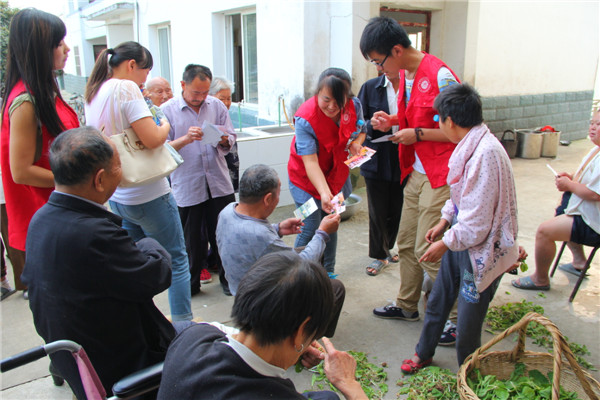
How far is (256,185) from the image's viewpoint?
2.27m

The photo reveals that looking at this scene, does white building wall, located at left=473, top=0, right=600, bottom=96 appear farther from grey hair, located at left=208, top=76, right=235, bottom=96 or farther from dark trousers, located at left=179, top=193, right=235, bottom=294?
dark trousers, located at left=179, top=193, right=235, bottom=294

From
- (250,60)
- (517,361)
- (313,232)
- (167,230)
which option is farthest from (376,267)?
(250,60)

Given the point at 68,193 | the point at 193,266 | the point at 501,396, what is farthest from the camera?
the point at 193,266

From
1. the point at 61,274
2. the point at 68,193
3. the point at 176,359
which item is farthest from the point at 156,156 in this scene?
the point at 176,359

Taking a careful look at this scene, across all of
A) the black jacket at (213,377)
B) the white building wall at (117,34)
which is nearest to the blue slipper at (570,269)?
the black jacket at (213,377)

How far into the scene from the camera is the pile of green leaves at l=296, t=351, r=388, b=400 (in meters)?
2.47

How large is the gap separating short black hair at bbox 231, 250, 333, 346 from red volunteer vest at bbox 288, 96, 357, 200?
77.6 inches

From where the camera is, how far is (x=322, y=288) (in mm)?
1258

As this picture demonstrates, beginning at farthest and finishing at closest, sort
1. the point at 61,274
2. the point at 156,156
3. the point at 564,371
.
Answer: the point at 156,156
the point at 564,371
the point at 61,274

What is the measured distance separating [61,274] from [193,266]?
2079mm

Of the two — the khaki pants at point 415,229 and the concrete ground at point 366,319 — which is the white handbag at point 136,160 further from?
the khaki pants at point 415,229

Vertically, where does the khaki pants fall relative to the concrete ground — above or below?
above

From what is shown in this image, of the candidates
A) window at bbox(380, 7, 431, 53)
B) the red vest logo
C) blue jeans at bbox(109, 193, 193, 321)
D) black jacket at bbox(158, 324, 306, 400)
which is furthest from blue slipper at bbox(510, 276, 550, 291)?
window at bbox(380, 7, 431, 53)

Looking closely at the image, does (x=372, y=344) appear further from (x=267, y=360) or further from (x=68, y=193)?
(x=68, y=193)
